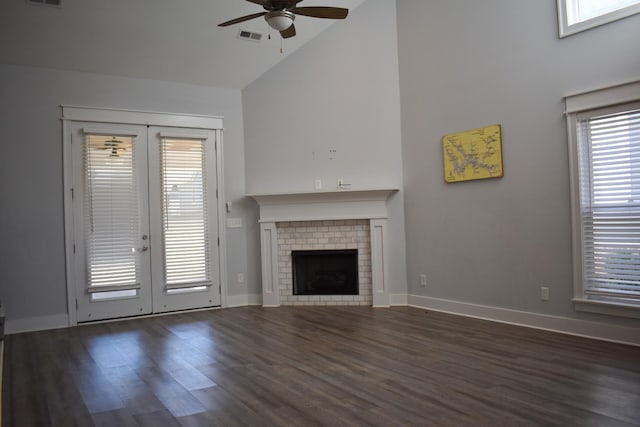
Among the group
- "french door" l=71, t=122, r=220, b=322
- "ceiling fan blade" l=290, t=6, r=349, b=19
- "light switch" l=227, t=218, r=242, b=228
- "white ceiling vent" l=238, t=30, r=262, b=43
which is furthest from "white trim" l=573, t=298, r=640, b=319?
"white ceiling vent" l=238, t=30, r=262, b=43

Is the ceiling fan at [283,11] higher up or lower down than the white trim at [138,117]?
higher up

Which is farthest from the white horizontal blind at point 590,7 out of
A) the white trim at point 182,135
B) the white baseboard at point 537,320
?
the white trim at point 182,135

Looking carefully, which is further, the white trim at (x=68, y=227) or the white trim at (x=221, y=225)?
the white trim at (x=221, y=225)

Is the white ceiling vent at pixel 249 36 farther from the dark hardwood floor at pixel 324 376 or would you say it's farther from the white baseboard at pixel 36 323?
the white baseboard at pixel 36 323

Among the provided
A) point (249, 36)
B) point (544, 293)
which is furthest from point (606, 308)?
point (249, 36)

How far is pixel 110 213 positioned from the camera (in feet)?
20.0

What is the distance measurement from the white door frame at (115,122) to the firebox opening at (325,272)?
3.44ft

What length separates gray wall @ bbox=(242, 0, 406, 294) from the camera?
6414mm

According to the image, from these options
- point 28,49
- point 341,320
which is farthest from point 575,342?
point 28,49

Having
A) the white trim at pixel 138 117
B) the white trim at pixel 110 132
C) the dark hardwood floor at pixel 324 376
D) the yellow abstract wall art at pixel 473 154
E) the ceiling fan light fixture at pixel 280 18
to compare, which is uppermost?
the ceiling fan light fixture at pixel 280 18

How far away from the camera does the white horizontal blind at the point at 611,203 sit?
13.4ft

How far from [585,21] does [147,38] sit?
4.57m

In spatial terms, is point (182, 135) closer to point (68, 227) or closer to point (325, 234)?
point (68, 227)

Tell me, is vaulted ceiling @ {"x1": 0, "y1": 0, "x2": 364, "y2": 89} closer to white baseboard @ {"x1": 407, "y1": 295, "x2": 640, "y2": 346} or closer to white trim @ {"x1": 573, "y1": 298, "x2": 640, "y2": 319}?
white baseboard @ {"x1": 407, "y1": 295, "x2": 640, "y2": 346}
